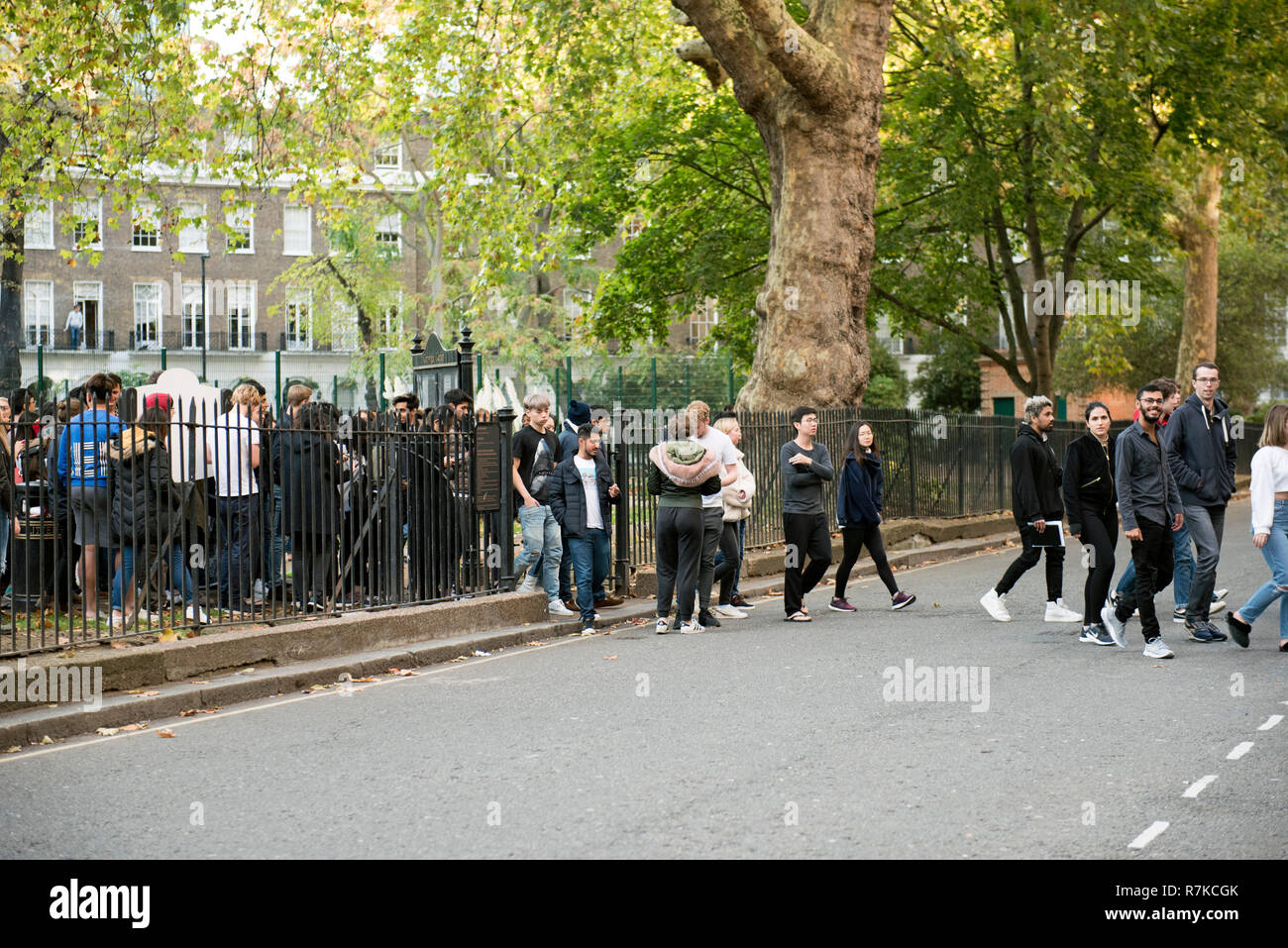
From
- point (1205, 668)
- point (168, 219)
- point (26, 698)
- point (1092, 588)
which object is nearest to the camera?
point (26, 698)

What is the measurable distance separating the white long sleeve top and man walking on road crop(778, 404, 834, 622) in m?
3.85

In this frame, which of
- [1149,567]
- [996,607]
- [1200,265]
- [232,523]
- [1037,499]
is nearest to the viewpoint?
[1149,567]

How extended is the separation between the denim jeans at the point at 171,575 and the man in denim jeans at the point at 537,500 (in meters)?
3.21

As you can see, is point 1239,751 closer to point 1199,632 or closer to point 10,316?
point 1199,632

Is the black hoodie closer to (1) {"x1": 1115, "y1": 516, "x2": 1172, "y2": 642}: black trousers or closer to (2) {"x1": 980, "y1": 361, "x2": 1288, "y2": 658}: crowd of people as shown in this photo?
(2) {"x1": 980, "y1": 361, "x2": 1288, "y2": 658}: crowd of people

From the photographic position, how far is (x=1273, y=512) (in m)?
10.4

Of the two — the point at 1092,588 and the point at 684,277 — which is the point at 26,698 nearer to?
the point at 1092,588


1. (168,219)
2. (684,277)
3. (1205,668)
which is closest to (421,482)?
(1205,668)

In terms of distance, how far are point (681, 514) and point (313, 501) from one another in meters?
3.25

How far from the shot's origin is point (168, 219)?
22.4 meters

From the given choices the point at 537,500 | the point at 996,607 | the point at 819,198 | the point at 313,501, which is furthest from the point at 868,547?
the point at 819,198

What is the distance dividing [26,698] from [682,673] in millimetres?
4291

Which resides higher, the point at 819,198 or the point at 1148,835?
the point at 819,198

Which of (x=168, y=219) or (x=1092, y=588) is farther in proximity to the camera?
(x=168, y=219)
